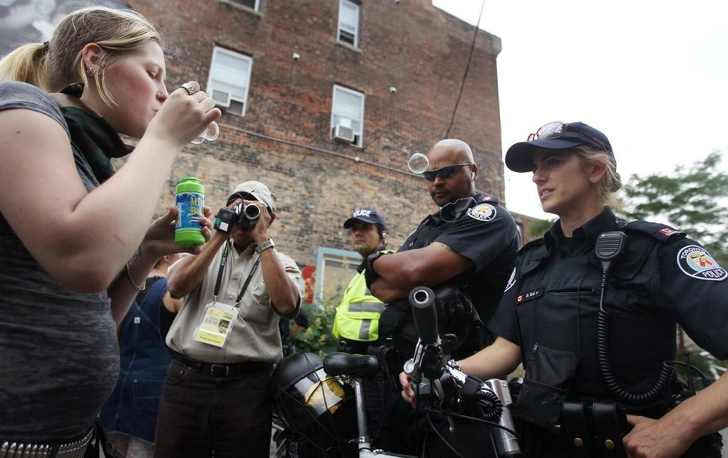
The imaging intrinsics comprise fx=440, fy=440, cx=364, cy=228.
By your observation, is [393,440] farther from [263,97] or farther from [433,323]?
[263,97]

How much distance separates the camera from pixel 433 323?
138cm

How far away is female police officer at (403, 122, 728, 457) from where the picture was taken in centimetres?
160

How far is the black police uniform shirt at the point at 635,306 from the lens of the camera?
62.7 inches

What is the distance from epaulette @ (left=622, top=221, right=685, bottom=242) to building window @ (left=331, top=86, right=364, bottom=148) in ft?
32.3

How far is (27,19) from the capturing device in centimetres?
876

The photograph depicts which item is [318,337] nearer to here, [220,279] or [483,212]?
[220,279]

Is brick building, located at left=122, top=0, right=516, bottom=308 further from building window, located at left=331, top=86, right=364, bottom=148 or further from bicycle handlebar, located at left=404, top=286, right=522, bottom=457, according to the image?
bicycle handlebar, located at left=404, top=286, right=522, bottom=457

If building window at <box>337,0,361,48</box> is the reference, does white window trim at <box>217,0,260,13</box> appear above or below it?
below

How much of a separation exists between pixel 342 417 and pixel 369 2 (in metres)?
12.9

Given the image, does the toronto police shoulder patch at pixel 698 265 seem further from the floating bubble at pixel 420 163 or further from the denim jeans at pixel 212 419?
the denim jeans at pixel 212 419

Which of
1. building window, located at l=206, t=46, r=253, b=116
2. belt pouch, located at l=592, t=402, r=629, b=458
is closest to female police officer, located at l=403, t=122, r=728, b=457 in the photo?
belt pouch, located at l=592, t=402, r=629, b=458

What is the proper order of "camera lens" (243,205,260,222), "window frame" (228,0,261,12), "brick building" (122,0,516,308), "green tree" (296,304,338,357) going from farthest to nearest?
"window frame" (228,0,261,12) → "brick building" (122,0,516,308) → "green tree" (296,304,338,357) → "camera lens" (243,205,260,222)

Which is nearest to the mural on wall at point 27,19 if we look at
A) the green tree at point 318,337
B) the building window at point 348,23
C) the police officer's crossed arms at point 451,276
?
the building window at point 348,23

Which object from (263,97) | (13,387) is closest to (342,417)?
(13,387)
